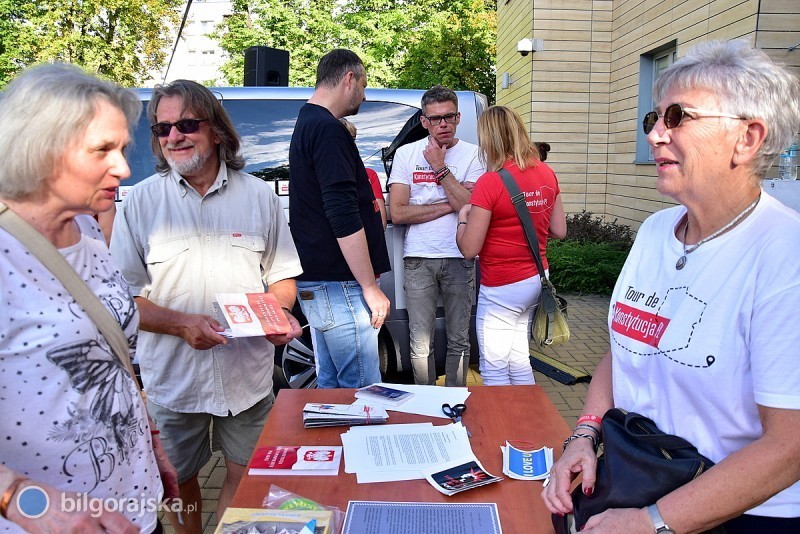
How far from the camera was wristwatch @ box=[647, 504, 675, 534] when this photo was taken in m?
1.24

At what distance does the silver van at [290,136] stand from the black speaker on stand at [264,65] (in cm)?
118

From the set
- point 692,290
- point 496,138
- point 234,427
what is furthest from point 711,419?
point 496,138

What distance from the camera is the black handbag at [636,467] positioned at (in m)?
1.28

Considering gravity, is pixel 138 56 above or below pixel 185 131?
above

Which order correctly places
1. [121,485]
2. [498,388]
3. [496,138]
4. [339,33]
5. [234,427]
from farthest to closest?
[339,33] < [496,138] < [234,427] < [498,388] < [121,485]

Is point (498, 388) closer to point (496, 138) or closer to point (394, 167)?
point (496, 138)

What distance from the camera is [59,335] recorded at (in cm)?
138

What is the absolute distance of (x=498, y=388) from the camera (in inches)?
92.4

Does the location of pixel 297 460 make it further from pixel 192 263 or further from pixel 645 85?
pixel 645 85

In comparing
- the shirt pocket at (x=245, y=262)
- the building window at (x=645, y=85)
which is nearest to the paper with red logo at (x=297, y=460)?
the shirt pocket at (x=245, y=262)

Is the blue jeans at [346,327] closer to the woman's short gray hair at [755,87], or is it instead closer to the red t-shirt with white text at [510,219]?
the red t-shirt with white text at [510,219]

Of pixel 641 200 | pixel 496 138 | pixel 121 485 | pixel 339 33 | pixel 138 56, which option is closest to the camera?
pixel 121 485

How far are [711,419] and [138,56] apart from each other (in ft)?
59.1
